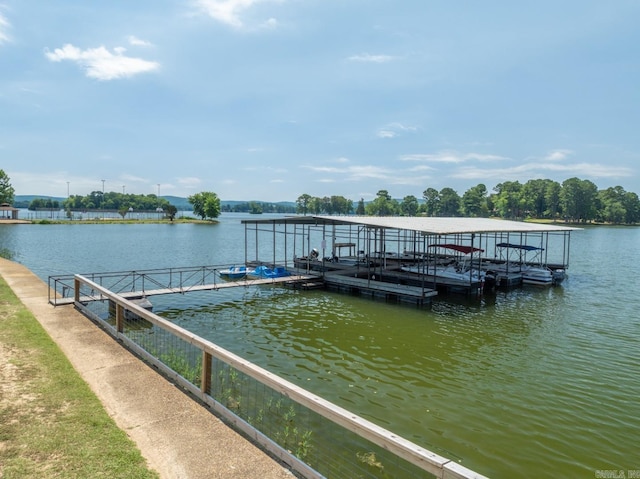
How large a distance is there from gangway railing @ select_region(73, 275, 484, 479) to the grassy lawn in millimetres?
1410

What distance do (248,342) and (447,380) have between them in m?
6.32

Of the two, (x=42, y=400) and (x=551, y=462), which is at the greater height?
(x=42, y=400)

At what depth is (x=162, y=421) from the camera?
604 cm

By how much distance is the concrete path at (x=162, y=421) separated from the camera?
4.96m

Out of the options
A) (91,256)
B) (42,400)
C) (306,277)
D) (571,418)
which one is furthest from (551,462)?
(91,256)

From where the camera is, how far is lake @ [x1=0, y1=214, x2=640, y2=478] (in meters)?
8.18

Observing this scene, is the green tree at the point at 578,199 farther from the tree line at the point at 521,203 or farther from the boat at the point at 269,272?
the boat at the point at 269,272

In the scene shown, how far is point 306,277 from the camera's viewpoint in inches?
935

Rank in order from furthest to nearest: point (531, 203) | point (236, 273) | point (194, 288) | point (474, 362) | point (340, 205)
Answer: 1. point (340, 205)
2. point (531, 203)
3. point (236, 273)
4. point (194, 288)
5. point (474, 362)

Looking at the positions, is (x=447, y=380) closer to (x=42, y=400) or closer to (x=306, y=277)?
(x=42, y=400)

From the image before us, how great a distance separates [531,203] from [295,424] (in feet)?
481

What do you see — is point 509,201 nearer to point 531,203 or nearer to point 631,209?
point 531,203

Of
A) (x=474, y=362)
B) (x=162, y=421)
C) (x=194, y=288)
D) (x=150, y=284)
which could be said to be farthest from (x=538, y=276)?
(x=162, y=421)

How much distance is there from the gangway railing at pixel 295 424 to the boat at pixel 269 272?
1371 centimetres
